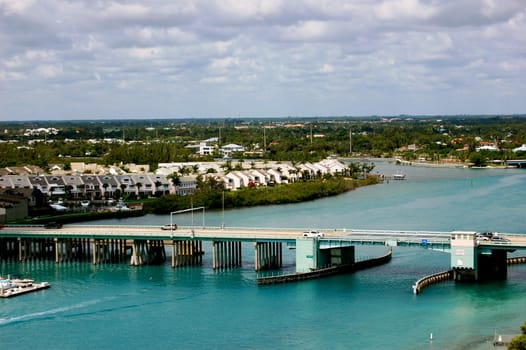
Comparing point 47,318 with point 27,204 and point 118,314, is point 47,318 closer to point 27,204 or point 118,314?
point 118,314

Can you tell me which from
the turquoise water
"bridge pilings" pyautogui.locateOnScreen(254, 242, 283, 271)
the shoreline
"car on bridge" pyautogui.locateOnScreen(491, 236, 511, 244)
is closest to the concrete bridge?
"bridge pilings" pyautogui.locateOnScreen(254, 242, 283, 271)

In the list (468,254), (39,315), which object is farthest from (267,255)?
(39,315)

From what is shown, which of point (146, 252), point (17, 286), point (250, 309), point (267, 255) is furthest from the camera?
point (146, 252)

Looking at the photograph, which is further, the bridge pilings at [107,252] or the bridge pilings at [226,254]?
the bridge pilings at [107,252]

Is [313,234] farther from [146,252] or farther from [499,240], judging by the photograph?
[146,252]

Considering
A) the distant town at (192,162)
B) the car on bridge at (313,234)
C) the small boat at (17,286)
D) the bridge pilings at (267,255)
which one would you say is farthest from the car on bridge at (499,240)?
the distant town at (192,162)

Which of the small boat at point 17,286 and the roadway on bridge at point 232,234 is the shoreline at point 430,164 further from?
→ the small boat at point 17,286
